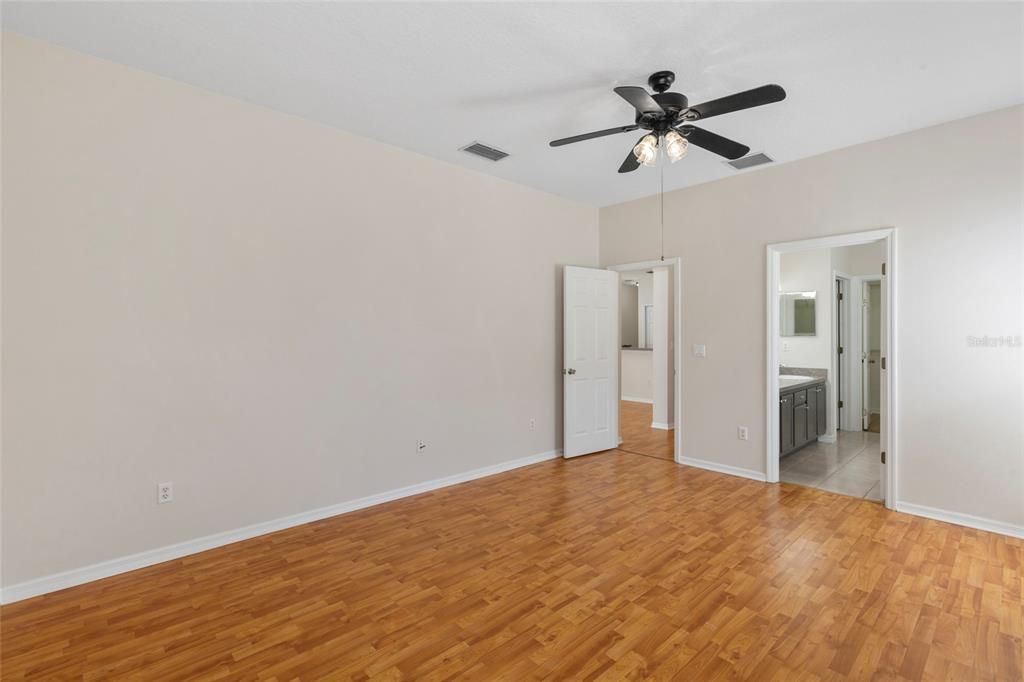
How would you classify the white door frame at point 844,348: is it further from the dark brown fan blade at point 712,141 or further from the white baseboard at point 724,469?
the dark brown fan blade at point 712,141

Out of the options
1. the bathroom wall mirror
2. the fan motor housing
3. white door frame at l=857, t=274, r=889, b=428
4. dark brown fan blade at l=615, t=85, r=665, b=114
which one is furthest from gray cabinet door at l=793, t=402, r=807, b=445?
dark brown fan blade at l=615, t=85, r=665, b=114

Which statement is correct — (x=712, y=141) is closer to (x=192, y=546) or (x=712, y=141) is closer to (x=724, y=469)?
(x=724, y=469)

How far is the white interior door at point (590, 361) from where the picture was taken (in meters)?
5.30

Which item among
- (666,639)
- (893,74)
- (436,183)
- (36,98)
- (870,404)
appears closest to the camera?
(666,639)

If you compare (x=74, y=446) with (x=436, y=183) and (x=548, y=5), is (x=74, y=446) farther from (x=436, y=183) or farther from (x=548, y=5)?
(x=548, y=5)

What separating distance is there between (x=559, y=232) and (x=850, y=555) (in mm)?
3976

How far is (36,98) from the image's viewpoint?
8.40ft

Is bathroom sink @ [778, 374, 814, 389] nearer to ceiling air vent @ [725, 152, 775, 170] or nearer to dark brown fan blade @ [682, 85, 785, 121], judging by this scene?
ceiling air vent @ [725, 152, 775, 170]

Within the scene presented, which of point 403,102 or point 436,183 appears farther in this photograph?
point 436,183

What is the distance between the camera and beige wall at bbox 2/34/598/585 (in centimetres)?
257

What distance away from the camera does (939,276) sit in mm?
3555

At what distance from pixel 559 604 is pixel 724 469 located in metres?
3.02

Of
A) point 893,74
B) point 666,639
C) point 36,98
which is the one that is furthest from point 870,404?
point 36,98

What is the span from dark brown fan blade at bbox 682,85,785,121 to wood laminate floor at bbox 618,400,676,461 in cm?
378
